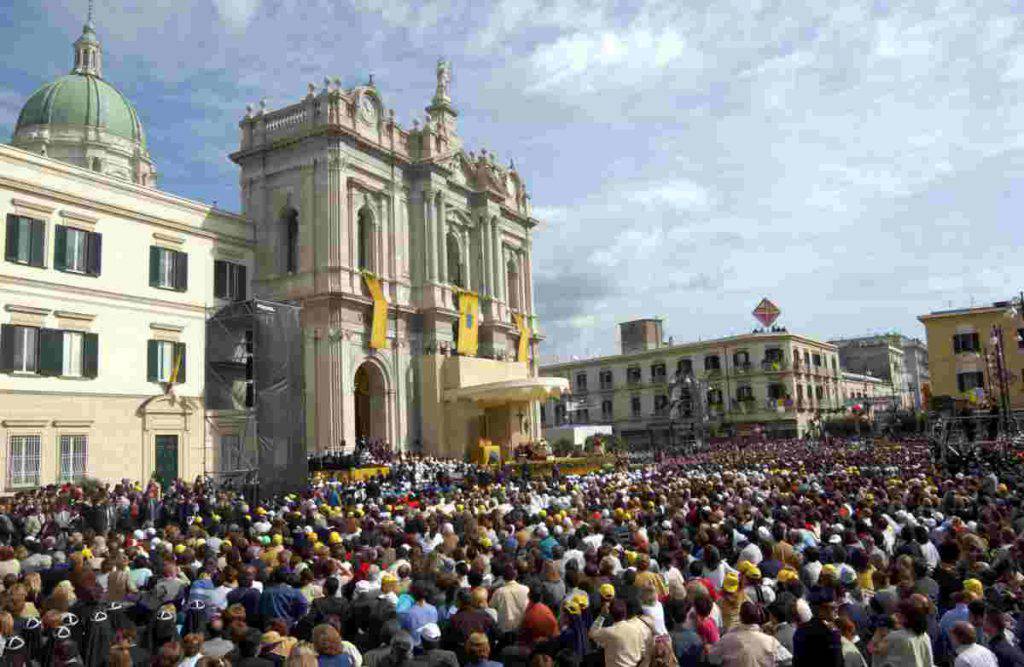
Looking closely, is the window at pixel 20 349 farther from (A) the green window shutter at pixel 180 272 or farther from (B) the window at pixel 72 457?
(A) the green window shutter at pixel 180 272

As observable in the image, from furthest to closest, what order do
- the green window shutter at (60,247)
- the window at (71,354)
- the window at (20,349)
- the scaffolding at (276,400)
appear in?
the green window shutter at (60,247), the window at (71,354), the window at (20,349), the scaffolding at (276,400)

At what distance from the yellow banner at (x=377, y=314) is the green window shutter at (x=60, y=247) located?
13.5 metres

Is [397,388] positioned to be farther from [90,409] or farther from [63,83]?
[63,83]

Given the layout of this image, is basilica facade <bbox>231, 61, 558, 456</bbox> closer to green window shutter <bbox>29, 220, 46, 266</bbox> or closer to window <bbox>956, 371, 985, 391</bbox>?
green window shutter <bbox>29, 220, 46, 266</bbox>

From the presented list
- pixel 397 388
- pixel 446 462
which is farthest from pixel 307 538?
pixel 397 388

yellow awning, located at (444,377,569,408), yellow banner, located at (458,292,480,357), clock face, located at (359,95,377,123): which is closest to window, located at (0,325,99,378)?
clock face, located at (359,95,377,123)

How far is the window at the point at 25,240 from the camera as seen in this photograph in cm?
2866

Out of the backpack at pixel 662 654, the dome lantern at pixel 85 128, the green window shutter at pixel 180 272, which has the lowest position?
Answer: the backpack at pixel 662 654

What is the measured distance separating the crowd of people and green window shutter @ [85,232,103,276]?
58.2 feet

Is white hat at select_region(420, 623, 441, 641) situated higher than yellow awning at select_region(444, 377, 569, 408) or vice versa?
yellow awning at select_region(444, 377, 569, 408)

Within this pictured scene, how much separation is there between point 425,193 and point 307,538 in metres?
33.2

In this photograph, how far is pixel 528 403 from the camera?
2034 inches

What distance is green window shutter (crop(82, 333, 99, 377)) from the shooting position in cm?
3036

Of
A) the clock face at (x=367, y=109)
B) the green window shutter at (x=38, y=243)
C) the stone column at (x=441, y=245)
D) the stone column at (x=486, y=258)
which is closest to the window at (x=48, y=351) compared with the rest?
the green window shutter at (x=38, y=243)
